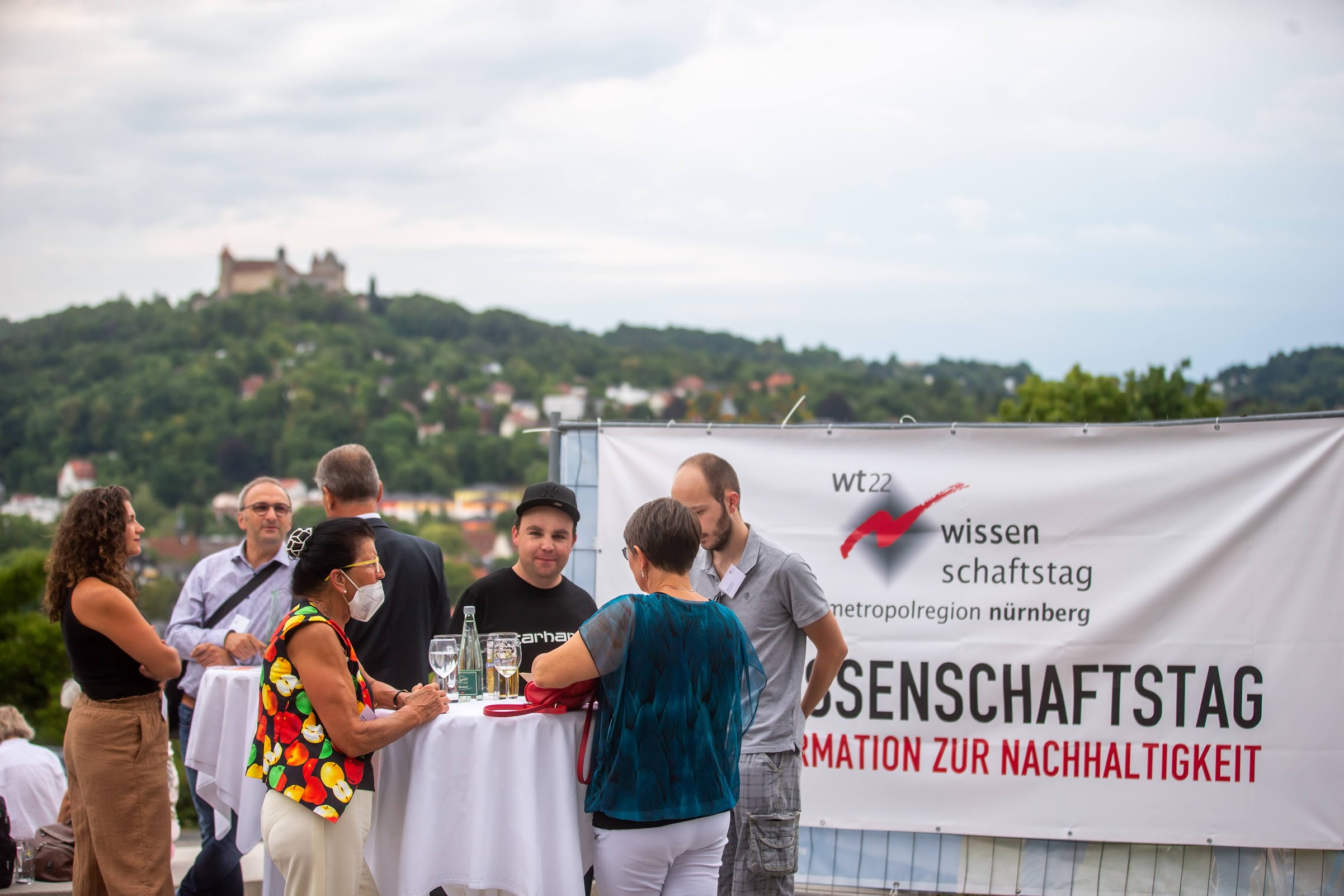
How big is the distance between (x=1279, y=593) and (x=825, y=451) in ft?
Answer: 6.30

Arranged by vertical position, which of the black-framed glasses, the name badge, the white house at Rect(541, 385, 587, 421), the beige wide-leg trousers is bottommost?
the beige wide-leg trousers

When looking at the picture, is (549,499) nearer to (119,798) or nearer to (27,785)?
(119,798)

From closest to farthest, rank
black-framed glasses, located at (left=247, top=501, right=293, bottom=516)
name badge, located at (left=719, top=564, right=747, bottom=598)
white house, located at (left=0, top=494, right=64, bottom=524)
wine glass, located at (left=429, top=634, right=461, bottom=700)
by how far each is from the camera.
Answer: wine glass, located at (left=429, top=634, right=461, bottom=700), name badge, located at (left=719, top=564, right=747, bottom=598), black-framed glasses, located at (left=247, top=501, right=293, bottom=516), white house, located at (left=0, top=494, right=64, bottom=524)

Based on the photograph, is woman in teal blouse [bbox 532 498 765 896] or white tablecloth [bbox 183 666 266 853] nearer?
woman in teal blouse [bbox 532 498 765 896]

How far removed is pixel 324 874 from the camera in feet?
9.04

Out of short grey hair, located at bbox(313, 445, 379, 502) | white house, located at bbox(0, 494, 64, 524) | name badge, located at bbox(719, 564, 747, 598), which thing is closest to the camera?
name badge, located at bbox(719, 564, 747, 598)

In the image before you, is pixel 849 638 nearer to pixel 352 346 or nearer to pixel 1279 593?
pixel 1279 593

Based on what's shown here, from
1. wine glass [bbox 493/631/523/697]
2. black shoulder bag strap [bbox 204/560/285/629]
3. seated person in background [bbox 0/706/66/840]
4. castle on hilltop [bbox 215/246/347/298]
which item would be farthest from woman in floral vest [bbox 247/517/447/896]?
castle on hilltop [bbox 215/246/347/298]

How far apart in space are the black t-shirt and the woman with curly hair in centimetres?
98

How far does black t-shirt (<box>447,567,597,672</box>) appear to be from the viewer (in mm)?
3646

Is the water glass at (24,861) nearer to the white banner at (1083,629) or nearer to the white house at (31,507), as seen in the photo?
the white banner at (1083,629)

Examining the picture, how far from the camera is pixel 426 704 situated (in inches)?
112

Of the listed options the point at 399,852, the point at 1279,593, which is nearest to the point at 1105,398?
the point at 1279,593

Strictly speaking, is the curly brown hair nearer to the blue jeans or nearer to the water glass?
the blue jeans
